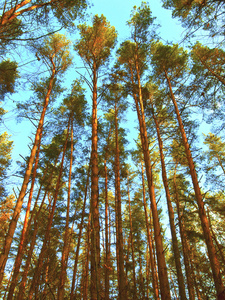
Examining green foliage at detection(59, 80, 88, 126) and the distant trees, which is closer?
the distant trees

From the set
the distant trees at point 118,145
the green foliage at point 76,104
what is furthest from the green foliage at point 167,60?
the green foliage at point 76,104

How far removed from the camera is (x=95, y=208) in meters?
3.99

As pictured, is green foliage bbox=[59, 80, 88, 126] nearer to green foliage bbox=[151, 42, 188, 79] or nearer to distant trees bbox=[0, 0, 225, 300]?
distant trees bbox=[0, 0, 225, 300]

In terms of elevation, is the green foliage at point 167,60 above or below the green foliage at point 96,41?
above

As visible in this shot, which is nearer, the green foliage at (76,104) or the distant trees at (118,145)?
the distant trees at (118,145)

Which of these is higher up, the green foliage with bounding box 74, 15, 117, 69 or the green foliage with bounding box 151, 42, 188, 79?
the green foliage with bounding box 151, 42, 188, 79

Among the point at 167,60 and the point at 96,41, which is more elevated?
the point at 167,60

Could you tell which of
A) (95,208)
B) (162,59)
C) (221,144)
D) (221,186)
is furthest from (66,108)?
(221,144)

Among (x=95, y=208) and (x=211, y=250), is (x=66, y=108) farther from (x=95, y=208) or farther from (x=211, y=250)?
(x=211, y=250)

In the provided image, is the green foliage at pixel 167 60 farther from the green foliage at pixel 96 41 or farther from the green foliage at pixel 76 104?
the green foliage at pixel 76 104

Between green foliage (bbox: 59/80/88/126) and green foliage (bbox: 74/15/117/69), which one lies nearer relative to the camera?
green foliage (bbox: 74/15/117/69)

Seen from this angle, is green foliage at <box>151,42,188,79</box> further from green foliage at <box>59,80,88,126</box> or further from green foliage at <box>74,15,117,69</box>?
green foliage at <box>59,80,88,126</box>

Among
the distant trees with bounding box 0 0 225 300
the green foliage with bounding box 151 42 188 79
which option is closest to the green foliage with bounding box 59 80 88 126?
the distant trees with bounding box 0 0 225 300

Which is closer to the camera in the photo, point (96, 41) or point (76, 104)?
point (96, 41)
